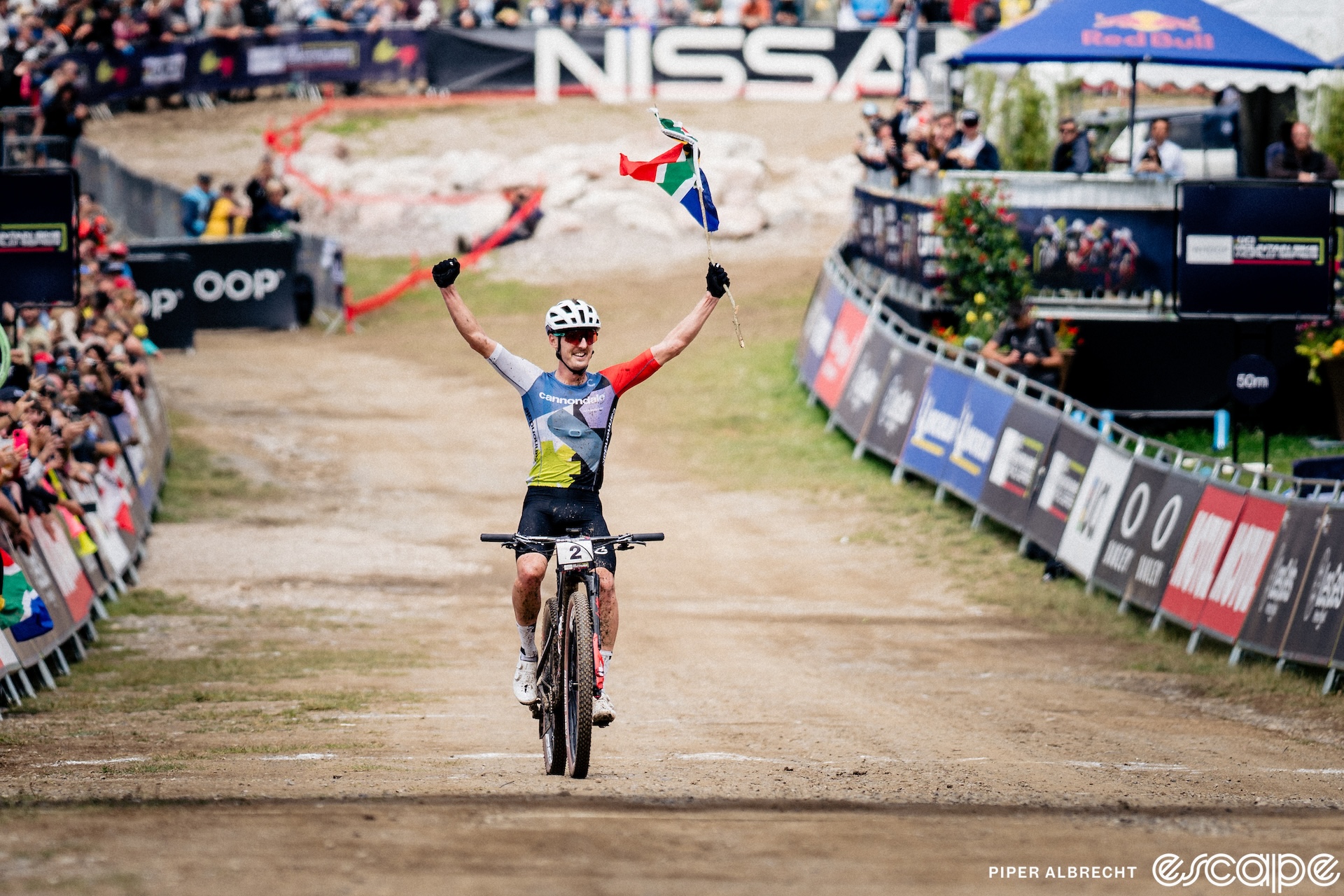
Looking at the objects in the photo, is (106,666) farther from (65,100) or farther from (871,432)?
(65,100)

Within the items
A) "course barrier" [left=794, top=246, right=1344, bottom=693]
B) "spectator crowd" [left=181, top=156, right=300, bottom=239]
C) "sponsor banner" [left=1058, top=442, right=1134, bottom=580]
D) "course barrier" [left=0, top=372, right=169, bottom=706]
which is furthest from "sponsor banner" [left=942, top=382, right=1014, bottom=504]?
"spectator crowd" [left=181, top=156, right=300, bottom=239]

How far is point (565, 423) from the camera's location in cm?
883

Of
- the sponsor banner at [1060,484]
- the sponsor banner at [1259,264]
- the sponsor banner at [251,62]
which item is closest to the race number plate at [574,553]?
the sponsor banner at [1060,484]

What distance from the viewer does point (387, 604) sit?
53.9ft

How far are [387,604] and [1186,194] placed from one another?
909 centimetres

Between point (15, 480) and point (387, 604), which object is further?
point (387, 604)

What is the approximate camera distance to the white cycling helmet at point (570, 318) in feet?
28.4

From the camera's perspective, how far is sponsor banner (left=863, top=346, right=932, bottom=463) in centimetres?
2083

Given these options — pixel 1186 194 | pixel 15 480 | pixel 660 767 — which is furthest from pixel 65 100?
pixel 660 767

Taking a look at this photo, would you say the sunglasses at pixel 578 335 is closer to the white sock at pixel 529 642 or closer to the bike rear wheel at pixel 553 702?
the bike rear wheel at pixel 553 702

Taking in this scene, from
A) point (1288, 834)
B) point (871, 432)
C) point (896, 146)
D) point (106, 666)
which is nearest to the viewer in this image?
point (1288, 834)

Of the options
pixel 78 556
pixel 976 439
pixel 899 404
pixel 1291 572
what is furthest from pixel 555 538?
pixel 899 404

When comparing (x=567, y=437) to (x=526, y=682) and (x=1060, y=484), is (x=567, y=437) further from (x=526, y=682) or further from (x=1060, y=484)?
(x=1060, y=484)

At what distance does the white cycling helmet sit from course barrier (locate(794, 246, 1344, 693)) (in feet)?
22.5
